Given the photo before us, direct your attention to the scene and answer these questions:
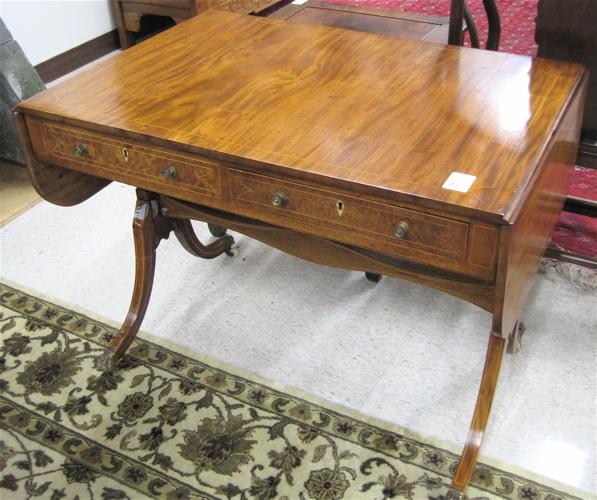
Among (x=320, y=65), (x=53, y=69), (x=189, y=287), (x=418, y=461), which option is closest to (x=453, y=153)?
(x=320, y=65)

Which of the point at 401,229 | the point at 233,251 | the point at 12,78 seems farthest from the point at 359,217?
Result: the point at 12,78

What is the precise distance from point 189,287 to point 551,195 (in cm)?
113

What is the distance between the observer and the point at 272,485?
1.54 meters

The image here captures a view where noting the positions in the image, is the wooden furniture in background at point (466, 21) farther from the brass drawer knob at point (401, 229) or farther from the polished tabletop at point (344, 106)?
the brass drawer knob at point (401, 229)

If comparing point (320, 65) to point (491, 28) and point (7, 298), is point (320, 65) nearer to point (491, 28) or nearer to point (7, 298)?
point (491, 28)

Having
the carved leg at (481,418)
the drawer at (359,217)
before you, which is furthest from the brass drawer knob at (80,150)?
the carved leg at (481,418)

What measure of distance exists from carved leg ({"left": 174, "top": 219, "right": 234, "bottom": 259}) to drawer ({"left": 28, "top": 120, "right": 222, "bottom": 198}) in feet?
1.25

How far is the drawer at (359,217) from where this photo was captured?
4.01 feet

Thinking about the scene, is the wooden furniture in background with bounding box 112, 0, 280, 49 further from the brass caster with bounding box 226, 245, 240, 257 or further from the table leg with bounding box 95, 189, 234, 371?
the table leg with bounding box 95, 189, 234, 371

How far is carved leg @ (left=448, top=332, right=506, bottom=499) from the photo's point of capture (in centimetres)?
148

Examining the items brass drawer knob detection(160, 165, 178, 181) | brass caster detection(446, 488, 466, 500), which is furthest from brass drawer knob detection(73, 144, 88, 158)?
brass caster detection(446, 488, 466, 500)

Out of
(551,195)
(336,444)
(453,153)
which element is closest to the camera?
(453,153)

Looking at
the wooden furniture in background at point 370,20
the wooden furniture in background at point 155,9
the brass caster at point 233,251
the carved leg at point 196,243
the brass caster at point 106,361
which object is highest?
the wooden furniture in background at point 370,20

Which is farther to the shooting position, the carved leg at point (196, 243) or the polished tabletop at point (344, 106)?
the carved leg at point (196, 243)
